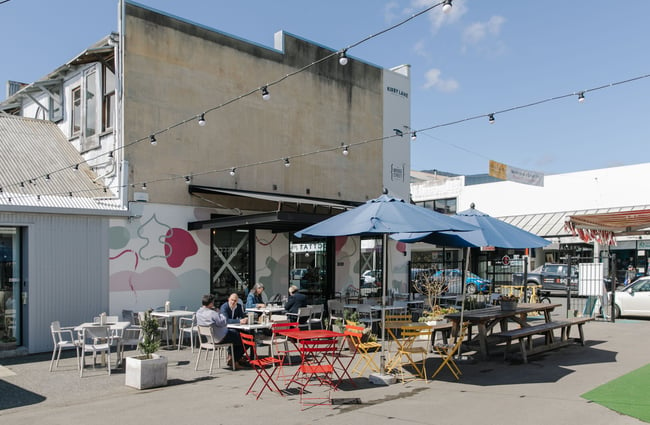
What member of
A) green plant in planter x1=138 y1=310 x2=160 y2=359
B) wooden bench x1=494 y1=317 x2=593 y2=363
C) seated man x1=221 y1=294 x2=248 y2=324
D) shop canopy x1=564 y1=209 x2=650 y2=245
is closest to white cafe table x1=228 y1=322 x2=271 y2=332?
seated man x1=221 y1=294 x2=248 y2=324

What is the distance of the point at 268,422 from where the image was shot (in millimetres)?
6070

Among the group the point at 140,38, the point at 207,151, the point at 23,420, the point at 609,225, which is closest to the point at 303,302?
the point at 207,151

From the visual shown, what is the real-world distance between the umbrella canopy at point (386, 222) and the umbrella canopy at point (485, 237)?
1.03 metres

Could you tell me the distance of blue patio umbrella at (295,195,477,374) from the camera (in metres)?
7.60

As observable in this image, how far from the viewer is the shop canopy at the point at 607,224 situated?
48.3ft

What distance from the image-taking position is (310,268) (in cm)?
1684

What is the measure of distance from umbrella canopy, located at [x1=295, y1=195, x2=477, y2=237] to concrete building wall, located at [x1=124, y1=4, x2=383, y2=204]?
629 centimetres

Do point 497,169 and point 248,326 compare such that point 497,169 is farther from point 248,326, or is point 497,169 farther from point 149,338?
point 149,338

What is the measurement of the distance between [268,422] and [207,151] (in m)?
9.48

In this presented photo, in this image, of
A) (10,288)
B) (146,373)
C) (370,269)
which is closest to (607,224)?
(370,269)

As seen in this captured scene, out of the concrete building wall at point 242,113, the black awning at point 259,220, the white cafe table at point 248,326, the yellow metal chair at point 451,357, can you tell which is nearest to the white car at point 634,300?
the concrete building wall at point 242,113

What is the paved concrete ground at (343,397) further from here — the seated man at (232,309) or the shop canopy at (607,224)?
the shop canopy at (607,224)

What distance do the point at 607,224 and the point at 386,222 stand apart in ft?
36.5

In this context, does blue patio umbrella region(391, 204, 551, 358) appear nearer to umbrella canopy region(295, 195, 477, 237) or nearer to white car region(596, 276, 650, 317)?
umbrella canopy region(295, 195, 477, 237)
